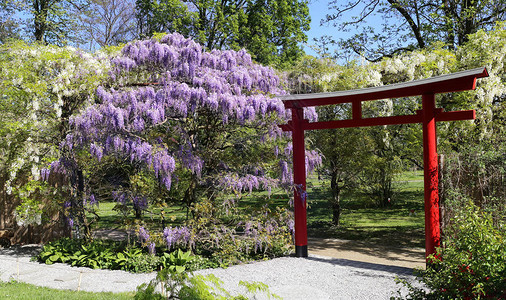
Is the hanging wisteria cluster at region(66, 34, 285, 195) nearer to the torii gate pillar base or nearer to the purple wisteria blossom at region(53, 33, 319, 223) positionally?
the purple wisteria blossom at region(53, 33, 319, 223)

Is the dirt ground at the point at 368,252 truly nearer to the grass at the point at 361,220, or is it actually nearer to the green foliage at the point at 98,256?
the grass at the point at 361,220

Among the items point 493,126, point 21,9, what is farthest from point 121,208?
point 21,9

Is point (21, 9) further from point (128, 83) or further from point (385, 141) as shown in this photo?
point (385, 141)

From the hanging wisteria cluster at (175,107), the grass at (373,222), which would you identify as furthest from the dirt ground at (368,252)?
the hanging wisteria cluster at (175,107)

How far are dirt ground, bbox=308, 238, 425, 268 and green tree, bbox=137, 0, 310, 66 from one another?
1122 cm

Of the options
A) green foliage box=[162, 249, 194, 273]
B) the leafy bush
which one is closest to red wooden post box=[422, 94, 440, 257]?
the leafy bush

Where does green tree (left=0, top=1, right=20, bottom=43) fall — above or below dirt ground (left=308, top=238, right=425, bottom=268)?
above

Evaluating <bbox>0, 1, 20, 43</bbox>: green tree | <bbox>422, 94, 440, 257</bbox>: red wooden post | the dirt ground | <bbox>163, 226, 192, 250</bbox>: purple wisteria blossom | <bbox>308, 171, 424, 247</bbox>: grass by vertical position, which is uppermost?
<bbox>0, 1, 20, 43</bbox>: green tree

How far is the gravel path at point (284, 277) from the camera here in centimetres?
598

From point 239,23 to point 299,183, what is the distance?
14.7 m

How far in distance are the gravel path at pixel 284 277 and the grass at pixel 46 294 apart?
0.34 m

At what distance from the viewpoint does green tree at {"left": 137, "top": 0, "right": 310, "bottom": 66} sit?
66.3ft

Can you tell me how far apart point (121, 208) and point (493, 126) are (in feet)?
25.7

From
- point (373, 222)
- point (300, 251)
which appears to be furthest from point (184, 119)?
point (373, 222)
